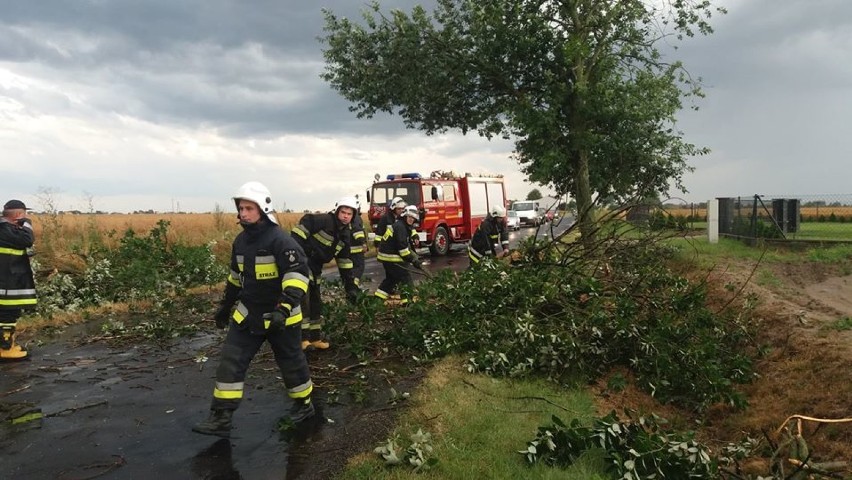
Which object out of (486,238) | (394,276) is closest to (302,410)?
(394,276)

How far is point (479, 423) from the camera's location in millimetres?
4238

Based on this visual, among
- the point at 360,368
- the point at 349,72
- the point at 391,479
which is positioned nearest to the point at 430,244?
the point at 349,72

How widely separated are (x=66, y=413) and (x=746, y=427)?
5705 millimetres

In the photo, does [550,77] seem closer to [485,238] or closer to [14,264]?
[485,238]

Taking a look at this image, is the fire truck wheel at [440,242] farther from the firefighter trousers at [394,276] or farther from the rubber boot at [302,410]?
the rubber boot at [302,410]

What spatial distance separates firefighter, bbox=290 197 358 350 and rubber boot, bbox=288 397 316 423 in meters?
2.01

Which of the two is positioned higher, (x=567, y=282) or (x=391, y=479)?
(x=567, y=282)

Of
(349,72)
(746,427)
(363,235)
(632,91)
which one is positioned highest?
(349,72)

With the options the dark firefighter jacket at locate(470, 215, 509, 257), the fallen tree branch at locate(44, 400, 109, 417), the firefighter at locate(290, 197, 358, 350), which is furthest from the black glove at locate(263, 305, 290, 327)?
the dark firefighter jacket at locate(470, 215, 509, 257)

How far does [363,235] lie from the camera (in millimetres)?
7188

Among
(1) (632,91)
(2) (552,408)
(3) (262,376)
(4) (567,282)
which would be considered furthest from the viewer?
(1) (632,91)

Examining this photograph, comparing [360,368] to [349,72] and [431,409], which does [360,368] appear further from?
[349,72]

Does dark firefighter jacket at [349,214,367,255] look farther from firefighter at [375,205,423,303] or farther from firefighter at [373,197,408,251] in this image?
firefighter at [373,197,408,251]

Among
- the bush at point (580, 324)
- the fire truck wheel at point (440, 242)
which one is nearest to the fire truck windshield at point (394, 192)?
the fire truck wheel at point (440, 242)
